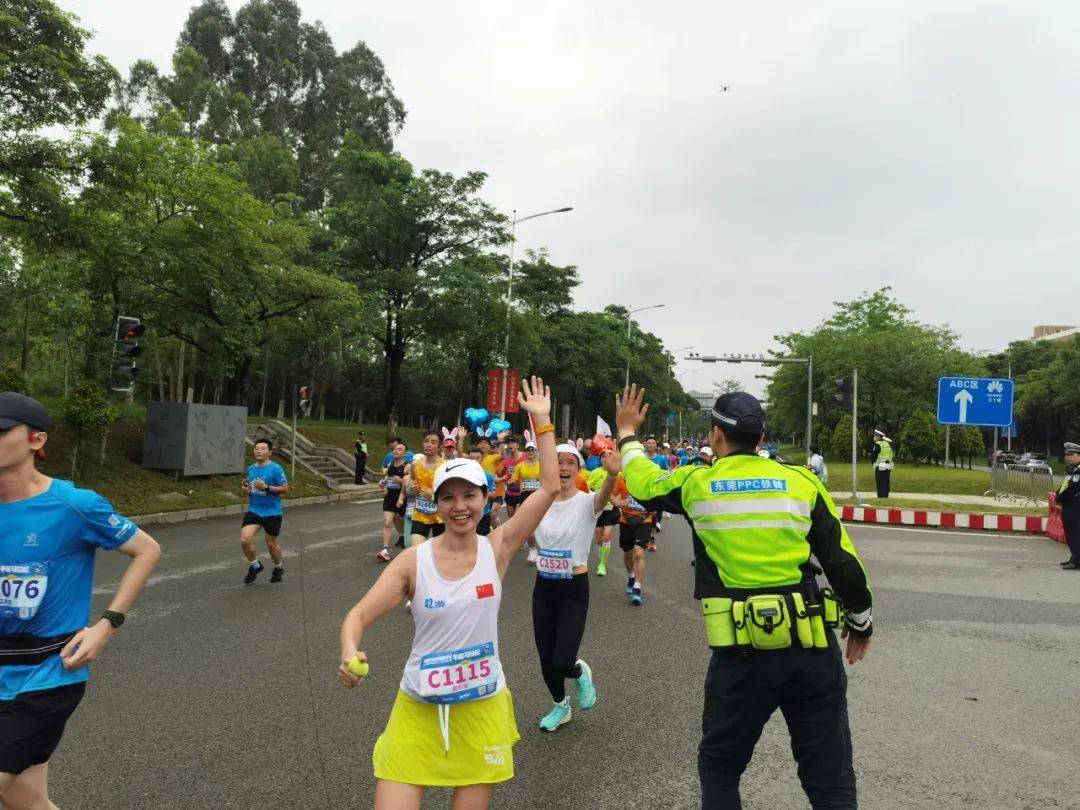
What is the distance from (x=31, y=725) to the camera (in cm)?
263

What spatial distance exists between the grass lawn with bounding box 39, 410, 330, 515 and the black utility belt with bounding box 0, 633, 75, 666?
13753 mm

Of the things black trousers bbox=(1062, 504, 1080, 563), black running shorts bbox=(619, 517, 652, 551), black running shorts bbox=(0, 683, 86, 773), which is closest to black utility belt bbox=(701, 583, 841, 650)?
black running shorts bbox=(0, 683, 86, 773)

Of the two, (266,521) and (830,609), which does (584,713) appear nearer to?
(830,609)

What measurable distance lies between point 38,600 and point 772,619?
8.54 ft

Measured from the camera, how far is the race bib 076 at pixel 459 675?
271cm

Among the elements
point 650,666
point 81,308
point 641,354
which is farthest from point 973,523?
point 641,354

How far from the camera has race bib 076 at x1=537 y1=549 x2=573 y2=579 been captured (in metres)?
5.03

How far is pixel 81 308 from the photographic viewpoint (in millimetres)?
21500

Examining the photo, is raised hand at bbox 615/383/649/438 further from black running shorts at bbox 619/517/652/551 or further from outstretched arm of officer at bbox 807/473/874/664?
black running shorts at bbox 619/517/652/551

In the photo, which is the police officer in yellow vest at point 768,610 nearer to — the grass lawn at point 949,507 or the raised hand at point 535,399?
the raised hand at point 535,399

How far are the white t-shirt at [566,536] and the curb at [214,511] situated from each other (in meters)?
8.80

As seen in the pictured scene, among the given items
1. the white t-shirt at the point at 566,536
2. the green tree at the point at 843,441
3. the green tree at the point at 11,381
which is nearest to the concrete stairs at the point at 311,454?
the green tree at the point at 11,381

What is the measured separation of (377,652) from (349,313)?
20.3 m

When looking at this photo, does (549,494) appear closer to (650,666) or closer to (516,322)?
(650,666)
